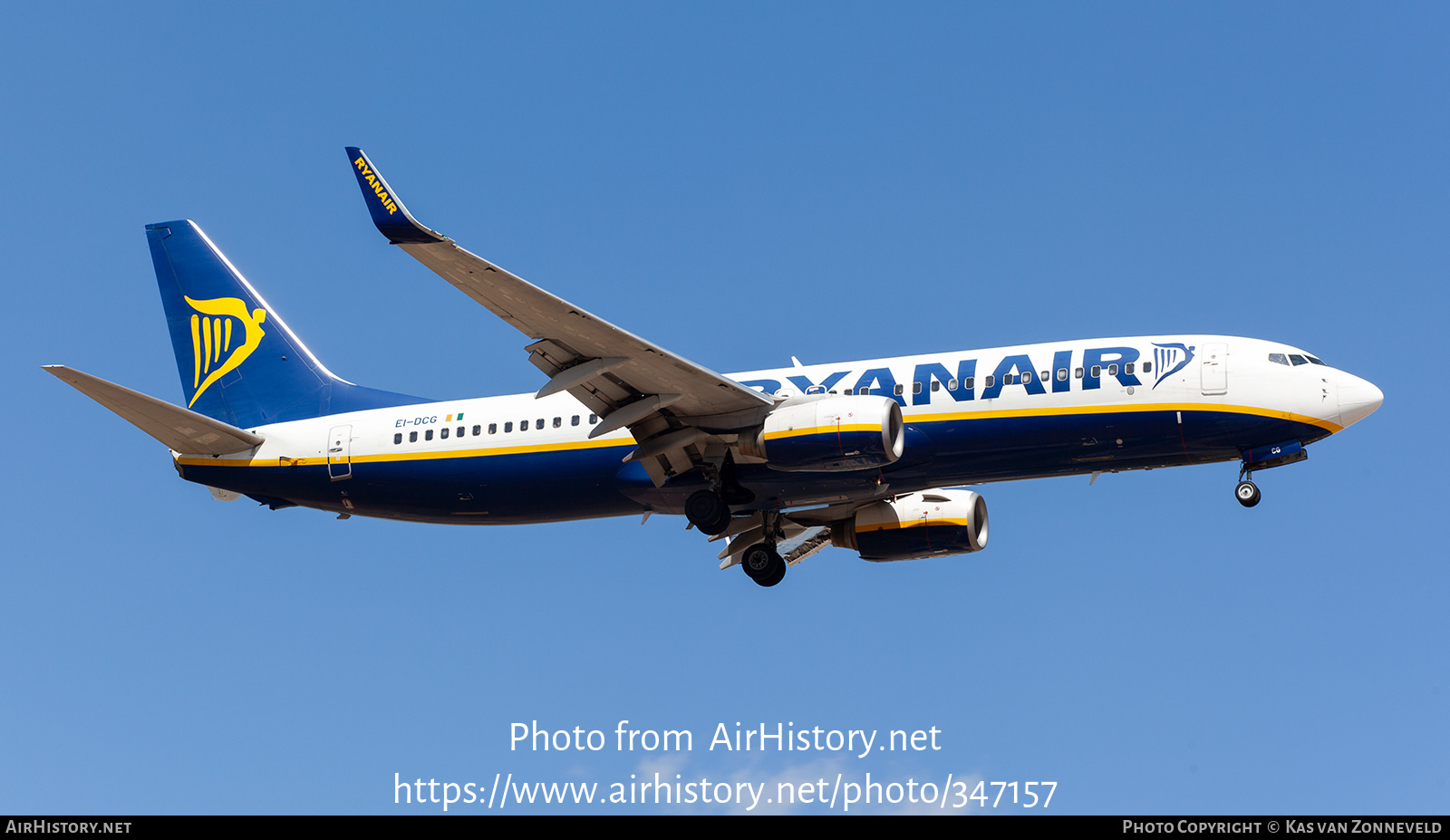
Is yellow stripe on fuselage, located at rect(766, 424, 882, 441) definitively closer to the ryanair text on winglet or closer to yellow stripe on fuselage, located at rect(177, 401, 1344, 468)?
yellow stripe on fuselage, located at rect(177, 401, 1344, 468)

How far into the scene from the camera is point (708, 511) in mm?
32125

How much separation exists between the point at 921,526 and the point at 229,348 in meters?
18.5

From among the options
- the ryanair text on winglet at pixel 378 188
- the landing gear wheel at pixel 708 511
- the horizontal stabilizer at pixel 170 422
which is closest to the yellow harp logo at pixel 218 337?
the horizontal stabilizer at pixel 170 422

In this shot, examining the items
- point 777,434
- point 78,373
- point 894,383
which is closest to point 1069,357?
point 894,383

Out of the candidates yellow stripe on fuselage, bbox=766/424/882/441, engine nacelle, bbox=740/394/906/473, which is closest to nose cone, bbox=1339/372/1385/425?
engine nacelle, bbox=740/394/906/473

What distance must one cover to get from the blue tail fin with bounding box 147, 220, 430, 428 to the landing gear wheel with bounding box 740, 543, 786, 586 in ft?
32.3

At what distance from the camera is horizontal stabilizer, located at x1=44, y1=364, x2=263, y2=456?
1230 inches

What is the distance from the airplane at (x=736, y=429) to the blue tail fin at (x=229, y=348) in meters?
0.10

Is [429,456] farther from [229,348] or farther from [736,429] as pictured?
[229,348]

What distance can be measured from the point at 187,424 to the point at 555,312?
12.1m
